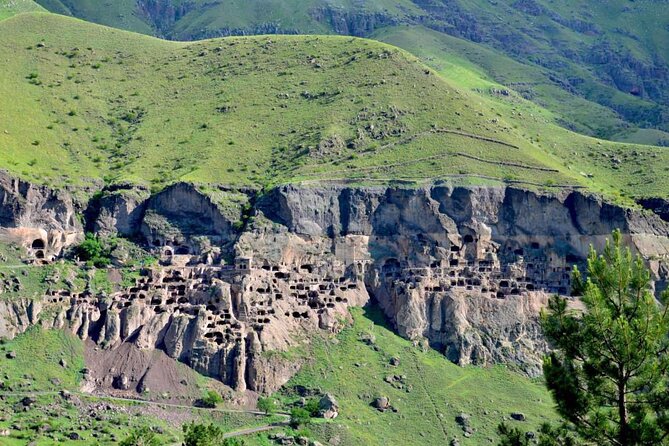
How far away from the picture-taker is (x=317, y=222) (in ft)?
478

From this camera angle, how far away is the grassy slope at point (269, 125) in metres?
157

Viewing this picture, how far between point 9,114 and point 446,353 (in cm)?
8088

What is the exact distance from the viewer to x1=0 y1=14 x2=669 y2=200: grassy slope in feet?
516

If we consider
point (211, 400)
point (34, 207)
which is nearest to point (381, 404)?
point (211, 400)

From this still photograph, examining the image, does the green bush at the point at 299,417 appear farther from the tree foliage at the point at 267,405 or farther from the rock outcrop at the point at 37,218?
the rock outcrop at the point at 37,218

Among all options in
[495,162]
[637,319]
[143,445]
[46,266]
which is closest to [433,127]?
[495,162]

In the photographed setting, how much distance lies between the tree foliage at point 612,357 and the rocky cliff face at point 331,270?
77.8 metres

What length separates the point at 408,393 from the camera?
406 feet

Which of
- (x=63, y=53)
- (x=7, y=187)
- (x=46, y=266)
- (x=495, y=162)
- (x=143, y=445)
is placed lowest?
(x=143, y=445)

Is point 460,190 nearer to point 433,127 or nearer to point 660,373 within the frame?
point 433,127

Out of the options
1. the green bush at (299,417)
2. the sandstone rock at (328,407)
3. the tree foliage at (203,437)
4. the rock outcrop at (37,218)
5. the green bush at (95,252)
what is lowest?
the green bush at (299,417)

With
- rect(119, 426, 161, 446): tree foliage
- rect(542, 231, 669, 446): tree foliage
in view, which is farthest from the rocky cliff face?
rect(542, 231, 669, 446): tree foliage

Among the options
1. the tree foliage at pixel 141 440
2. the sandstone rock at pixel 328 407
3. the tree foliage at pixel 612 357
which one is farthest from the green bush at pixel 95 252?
the tree foliage at pixel 612 357

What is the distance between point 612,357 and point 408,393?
80063 mm
